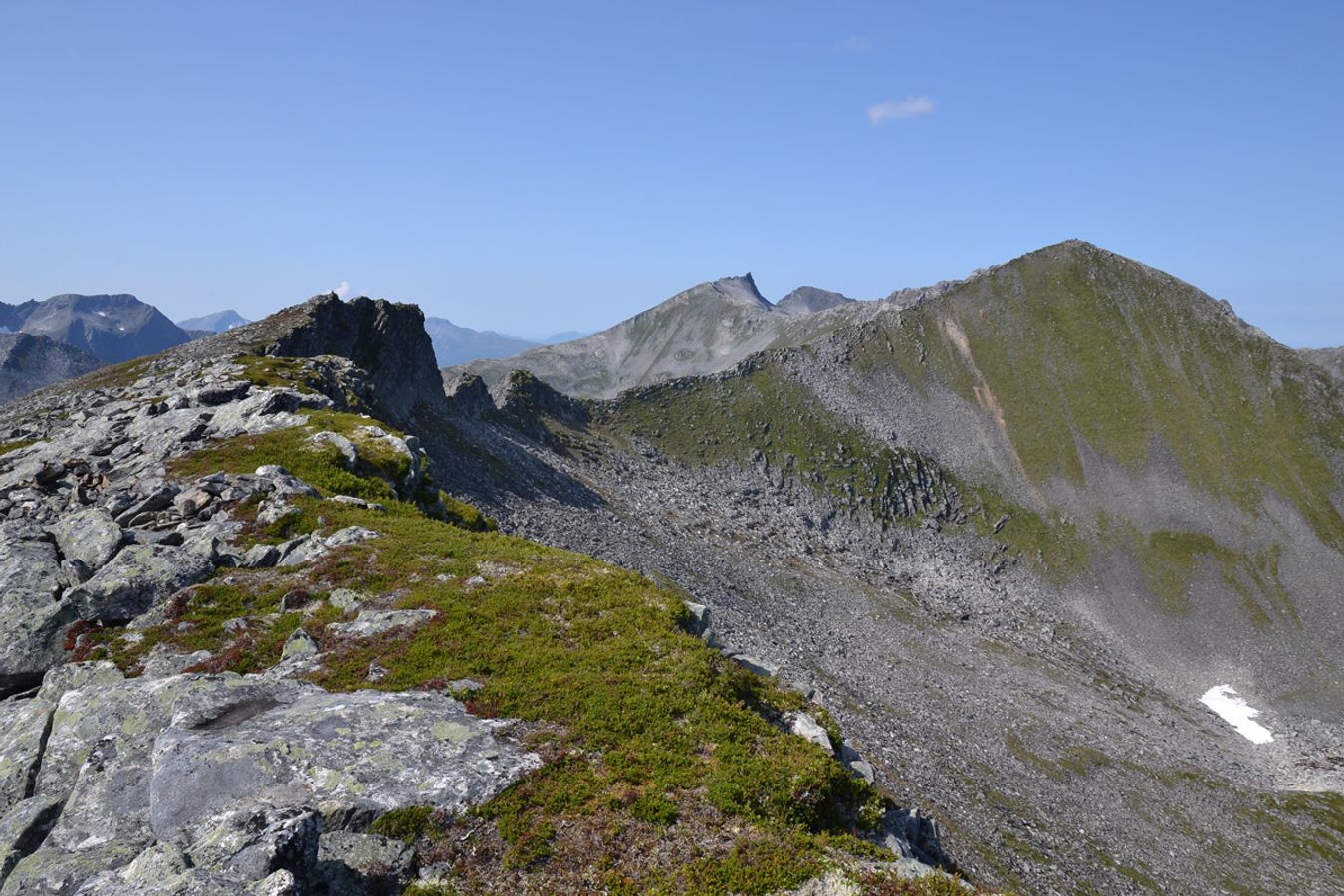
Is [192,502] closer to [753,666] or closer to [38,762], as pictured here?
[38,762]

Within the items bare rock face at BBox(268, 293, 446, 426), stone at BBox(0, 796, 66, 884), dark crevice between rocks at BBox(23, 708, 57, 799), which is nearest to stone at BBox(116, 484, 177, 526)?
Result: dark crevice between rocks at BBox(23, 708, 57, 799)

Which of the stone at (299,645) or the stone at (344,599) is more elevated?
the stone at (344,599)

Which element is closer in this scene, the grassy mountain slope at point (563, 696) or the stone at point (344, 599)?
the grassy mountain slope at point (563, 696)

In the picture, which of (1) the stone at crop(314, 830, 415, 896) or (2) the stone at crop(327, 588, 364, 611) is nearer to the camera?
(1) the stone at crop(314, 830, 415, 896)

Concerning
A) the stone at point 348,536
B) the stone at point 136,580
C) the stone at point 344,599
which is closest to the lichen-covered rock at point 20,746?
the stone at point 136,580

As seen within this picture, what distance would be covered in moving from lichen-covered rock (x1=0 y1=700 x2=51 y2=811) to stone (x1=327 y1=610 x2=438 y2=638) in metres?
6.35

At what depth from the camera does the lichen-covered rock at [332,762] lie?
41.6 ft

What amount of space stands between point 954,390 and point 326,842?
536ft

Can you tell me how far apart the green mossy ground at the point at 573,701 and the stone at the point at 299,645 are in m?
0.43

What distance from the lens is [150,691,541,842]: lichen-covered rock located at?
12672 mm

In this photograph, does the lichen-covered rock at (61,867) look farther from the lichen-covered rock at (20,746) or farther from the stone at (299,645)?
the stone at (299,645)

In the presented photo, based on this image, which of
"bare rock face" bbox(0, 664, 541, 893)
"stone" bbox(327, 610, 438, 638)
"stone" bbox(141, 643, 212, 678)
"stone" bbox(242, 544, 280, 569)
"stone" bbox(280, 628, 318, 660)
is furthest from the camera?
"stone" bbox(242, 544, 280, 569)

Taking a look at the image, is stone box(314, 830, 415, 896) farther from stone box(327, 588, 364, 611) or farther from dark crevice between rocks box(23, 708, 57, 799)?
stone box(327, 588, 364, 611)

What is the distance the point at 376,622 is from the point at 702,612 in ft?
32.7
